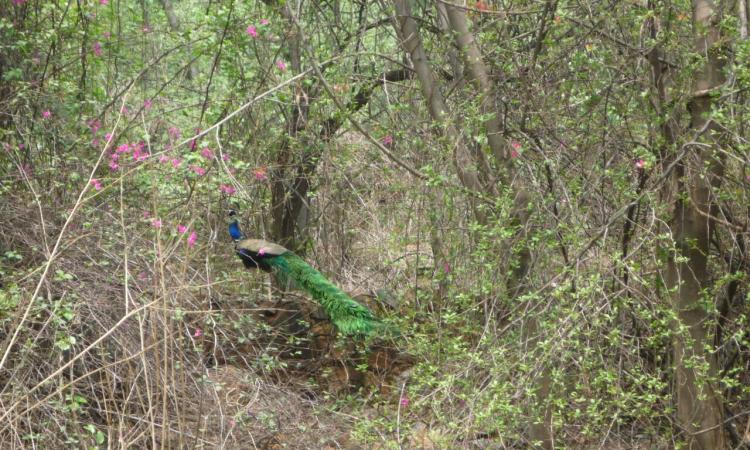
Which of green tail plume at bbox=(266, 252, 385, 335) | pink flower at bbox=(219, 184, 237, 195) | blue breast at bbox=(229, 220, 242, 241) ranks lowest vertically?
green tail plume at bbox=(266, 252, 385, 335)

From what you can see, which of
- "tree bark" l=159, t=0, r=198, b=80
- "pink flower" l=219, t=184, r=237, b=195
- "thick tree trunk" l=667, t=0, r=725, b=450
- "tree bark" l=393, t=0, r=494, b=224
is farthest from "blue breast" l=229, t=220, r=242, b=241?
"thick tree trunk" l=667, t=0, r=725, b=450

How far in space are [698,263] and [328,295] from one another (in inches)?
94.5

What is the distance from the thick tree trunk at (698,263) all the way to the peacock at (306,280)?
6.05ft

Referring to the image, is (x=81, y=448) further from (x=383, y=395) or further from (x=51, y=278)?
(x=383, y=395)

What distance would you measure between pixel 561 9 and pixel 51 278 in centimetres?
269

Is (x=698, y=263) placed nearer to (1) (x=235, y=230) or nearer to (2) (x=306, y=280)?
(2) (x=306, y=280)

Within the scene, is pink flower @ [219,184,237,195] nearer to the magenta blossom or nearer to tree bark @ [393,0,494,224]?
the magenta blossom

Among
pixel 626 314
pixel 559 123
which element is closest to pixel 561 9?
pixel 559 123

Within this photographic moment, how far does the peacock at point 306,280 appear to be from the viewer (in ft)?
19.7

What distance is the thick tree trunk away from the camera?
14.0 feet

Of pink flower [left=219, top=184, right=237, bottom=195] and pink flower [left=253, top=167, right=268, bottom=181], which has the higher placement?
pink flower [left=219, top=184, right=237, bottom=195]

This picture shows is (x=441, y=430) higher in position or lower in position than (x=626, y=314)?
lower

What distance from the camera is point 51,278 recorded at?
461cm

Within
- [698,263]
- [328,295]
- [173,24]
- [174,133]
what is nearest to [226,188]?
[174,133]
